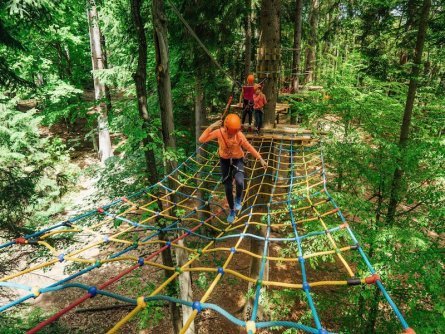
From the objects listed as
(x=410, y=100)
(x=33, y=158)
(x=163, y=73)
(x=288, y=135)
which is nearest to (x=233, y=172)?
(x=163, y=73)

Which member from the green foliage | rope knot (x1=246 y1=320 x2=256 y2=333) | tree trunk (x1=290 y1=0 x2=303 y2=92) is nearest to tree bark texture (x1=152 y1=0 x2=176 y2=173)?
rope knot (x1=246 y1=320 x2=256 y2=333)

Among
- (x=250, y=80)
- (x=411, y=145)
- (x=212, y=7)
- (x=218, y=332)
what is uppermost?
(x=212, y=7)

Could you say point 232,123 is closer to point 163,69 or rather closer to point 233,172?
point 233,172

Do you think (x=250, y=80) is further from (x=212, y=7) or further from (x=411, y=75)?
(x=411, y=75)

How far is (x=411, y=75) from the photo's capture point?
12.1 feet

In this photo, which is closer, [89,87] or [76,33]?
[76,33]

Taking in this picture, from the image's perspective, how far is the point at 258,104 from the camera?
5.13m

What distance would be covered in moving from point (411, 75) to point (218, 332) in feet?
20.1

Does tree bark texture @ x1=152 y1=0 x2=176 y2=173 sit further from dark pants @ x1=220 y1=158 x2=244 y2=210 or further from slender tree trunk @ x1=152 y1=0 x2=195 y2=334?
dark pants @ x1=220 y1=158 x2=244 y2=210

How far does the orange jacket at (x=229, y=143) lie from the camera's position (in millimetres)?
3229

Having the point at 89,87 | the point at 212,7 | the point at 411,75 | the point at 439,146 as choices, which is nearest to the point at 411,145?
the point at 439,146

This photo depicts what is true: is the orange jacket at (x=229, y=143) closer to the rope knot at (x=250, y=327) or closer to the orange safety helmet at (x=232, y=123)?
the orange safety helmet at (x=232, y=123)

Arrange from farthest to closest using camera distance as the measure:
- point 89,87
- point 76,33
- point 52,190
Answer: point 89,87 → point 76,33 → point 52,190

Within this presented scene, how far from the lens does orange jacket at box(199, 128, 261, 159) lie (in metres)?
3.23
